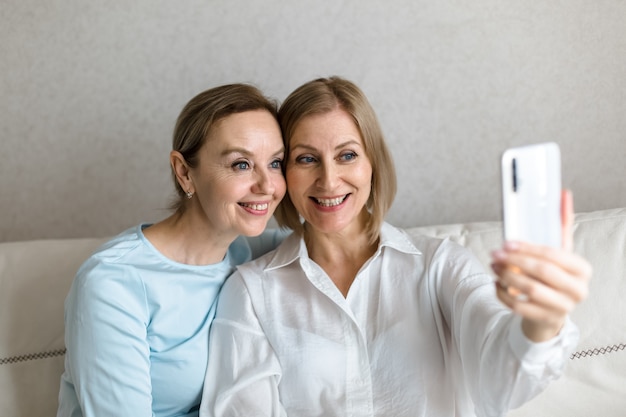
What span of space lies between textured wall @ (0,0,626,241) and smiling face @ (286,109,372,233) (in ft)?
1.94

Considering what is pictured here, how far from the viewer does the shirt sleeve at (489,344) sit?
47.3 inches

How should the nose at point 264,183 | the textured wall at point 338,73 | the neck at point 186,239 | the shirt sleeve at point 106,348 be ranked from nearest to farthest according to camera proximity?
the shirt sleeve at point 106,348 < the nose at point 264,183 < the neck at point 186,239 < the textured wall at point 338,73

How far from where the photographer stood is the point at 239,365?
5.61 feet

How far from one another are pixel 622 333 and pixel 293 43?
137 centimetres

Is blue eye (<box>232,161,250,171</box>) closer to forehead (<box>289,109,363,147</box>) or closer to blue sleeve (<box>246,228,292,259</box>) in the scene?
forehead (<box>289,109,363,147</box>)

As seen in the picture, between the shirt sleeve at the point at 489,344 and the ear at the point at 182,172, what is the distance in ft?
2.29

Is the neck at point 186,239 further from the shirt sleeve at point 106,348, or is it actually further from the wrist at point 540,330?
the wrist at point 540,330

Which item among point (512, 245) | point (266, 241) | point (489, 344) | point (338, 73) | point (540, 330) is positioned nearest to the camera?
point (512, 245)

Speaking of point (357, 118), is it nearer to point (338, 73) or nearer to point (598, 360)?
point (338, 73)

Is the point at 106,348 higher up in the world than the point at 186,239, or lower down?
lower down

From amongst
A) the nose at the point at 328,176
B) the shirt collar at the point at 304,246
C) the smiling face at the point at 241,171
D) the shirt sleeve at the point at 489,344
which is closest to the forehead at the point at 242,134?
the smiling face at the point at 241,171

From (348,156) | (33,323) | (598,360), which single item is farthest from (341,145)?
(33,323)

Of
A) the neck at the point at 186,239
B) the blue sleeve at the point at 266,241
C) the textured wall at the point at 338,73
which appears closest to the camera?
the neck at the point at 186,239

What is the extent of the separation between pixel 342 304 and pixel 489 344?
1.49 feet
